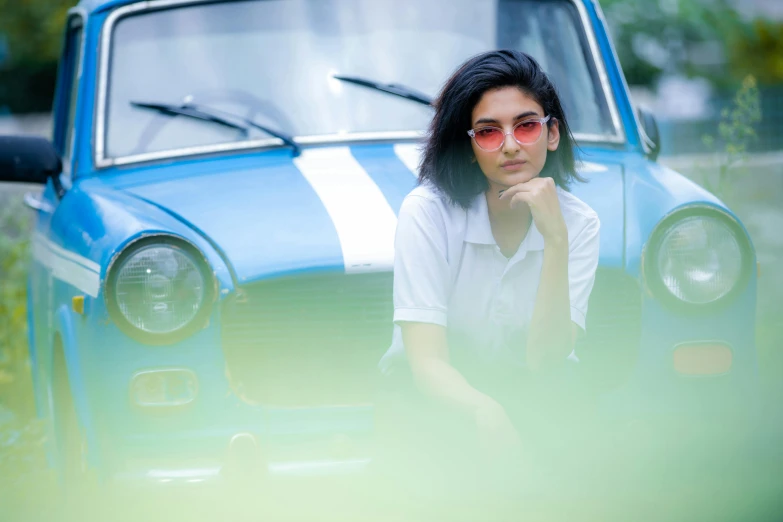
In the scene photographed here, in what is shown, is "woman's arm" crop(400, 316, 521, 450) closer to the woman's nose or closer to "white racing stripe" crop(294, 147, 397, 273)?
"white racing stripe" crop(294, 147, 397, 273)

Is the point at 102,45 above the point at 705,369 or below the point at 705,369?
above

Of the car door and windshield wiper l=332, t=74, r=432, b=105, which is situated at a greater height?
windshield wiper l=332, t=74, r=432, b=105

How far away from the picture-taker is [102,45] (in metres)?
4.09

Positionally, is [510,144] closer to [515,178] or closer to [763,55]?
[515,178]

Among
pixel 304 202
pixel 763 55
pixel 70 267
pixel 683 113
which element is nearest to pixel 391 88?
pixel 304 202

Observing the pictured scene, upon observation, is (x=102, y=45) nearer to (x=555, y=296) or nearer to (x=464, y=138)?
(x=464, y=138)

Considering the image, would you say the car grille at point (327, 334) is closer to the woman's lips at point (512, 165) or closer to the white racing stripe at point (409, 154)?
the woman's lips at point (512, 165)

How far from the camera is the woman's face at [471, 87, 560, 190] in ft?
9.30

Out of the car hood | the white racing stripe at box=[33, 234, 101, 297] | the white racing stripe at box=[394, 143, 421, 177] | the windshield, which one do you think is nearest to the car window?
the white racing stripe at box=[33, 234, 101, 297]

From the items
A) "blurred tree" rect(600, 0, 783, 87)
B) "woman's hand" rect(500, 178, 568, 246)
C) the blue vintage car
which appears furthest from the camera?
"blurred tree" rect(600, 0, 783, 87)

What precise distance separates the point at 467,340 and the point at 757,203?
545 cm

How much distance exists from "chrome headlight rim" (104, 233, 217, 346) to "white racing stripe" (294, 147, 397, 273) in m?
0.36

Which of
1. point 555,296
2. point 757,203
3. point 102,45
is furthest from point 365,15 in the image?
point 757,203

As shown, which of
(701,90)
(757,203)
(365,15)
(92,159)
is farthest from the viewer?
(701,90)
